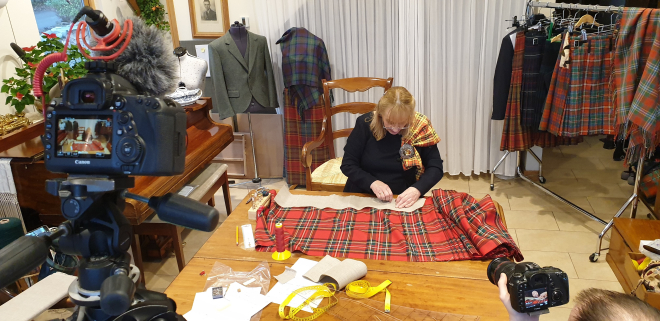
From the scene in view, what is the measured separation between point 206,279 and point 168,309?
65 centimetres

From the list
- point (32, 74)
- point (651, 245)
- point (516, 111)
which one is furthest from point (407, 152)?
point (32, 74)

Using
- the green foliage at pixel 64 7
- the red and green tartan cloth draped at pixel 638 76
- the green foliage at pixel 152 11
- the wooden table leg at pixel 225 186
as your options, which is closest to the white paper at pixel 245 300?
the wooden table leg at pixel 225 186

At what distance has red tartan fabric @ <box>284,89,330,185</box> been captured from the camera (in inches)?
148

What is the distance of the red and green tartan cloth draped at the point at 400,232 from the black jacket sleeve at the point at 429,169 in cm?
19

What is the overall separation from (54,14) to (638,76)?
3514mm

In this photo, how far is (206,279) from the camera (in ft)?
4.82

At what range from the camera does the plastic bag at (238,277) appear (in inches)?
56.6

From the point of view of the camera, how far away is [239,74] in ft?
12.0

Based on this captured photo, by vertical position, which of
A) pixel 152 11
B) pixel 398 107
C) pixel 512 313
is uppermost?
pixel 152 11

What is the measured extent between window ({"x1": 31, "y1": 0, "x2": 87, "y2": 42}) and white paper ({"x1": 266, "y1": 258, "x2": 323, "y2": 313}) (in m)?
2.27

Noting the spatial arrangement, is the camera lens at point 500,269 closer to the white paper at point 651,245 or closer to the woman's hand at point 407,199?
the woman's hand at point 407,199

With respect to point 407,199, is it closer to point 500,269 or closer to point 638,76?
point 500,269

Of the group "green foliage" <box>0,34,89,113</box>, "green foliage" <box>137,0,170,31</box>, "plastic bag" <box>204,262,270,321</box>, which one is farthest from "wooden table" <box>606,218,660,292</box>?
"green foliage" <box>137,0,170,31</box>

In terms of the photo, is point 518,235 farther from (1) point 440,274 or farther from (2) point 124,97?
(2) point 124,97
